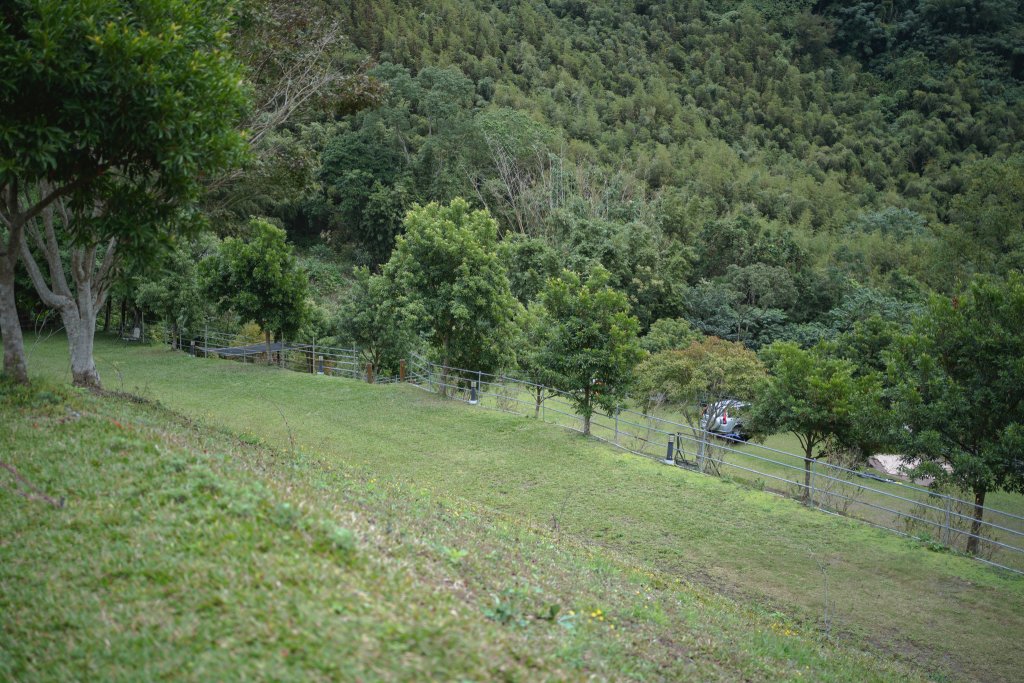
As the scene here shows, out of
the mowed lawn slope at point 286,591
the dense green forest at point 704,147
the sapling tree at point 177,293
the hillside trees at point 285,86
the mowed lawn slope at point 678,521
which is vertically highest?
the dense green forest at point 704,147

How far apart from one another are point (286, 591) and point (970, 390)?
49.0ft

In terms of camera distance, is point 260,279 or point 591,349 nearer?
point 591,349

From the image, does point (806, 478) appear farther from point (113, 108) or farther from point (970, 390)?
point (113, 108)

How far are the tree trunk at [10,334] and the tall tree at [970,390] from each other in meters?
16.6

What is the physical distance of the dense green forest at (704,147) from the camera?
134 feet

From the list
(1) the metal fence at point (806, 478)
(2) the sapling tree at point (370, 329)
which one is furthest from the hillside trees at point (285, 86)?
(2) the sapling tree at point (370, 329)

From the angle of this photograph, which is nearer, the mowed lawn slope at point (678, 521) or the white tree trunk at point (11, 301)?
the white tree trunk at point (11, 301)

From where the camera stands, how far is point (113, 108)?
918 cm

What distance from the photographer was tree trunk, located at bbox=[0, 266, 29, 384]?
36.5 feet

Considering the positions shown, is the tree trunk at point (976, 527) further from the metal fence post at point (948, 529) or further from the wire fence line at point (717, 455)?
the metal fence post at point (948, 529)

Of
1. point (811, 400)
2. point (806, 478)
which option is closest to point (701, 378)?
point (811, 400)

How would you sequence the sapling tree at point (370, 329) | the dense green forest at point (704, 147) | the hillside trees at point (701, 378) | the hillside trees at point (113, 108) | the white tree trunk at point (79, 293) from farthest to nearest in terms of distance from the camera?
1. the dense green forest at point (704, 147)
2. the sapling tree at point (370, 329)
3. the hillside trees at point (701, 378)
4. the white tree trunk at point (79, 293)
5. the hillside trees at point (113, 108)

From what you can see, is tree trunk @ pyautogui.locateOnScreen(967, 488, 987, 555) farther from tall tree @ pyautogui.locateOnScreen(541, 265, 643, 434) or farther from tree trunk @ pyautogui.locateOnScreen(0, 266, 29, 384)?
tree trunk @ pyautogui.locateOnScreen(0, 266, 29, 384)

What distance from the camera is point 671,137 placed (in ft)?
230
